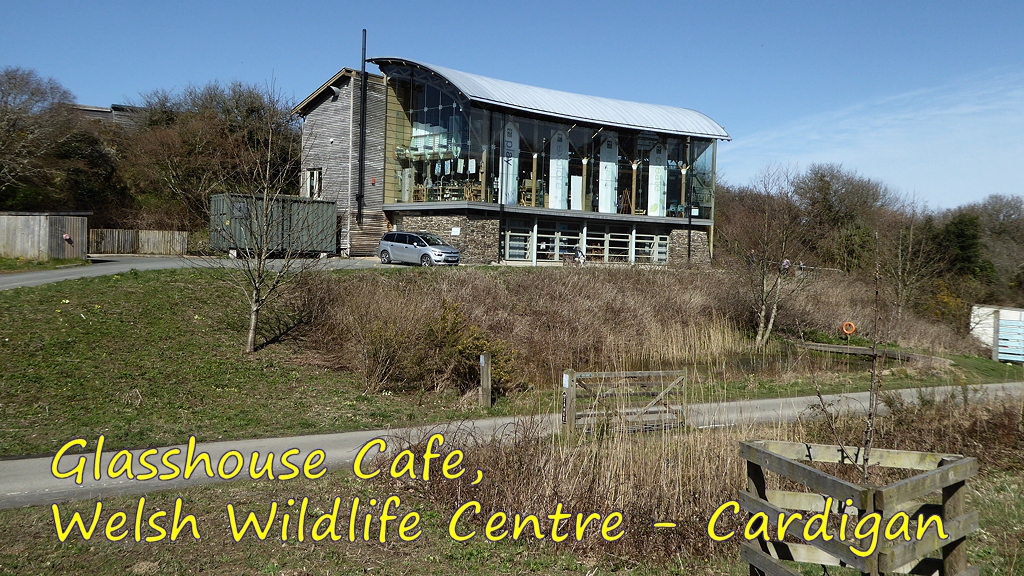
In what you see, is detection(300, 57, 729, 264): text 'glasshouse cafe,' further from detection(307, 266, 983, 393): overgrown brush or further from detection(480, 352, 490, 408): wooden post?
detection(480, 352, 490, 408): wooden post

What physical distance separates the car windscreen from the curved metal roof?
6719 millimetres

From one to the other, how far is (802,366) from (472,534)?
634 inches

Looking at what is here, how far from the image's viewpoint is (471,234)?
3666 centimetres

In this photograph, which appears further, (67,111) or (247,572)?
(67,111)

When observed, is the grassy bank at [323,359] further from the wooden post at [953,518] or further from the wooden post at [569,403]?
the wooden post at [953,518]

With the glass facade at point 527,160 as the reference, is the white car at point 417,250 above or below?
below

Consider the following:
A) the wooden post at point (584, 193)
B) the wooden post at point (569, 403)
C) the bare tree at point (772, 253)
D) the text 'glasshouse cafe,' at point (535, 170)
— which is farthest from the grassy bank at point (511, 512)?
the wooden post at point (584, 193)

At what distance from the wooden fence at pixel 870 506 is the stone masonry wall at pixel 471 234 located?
99.9 feet

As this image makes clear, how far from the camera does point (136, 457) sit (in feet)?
33.9

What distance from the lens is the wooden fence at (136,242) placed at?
3694 centimetres

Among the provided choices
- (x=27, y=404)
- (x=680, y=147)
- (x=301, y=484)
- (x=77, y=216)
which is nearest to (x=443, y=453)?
(x=301, y=484)

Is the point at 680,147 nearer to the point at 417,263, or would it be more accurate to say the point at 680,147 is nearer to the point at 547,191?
the point at 547,191

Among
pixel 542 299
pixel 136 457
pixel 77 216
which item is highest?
pixel 77 216

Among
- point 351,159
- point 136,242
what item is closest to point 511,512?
point 136,242
